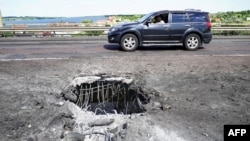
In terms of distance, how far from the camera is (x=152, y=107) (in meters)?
6.09

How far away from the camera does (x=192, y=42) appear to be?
43.3 feet

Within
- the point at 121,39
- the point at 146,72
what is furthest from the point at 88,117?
the point at 121,39

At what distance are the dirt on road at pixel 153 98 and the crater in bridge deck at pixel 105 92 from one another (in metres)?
0.33

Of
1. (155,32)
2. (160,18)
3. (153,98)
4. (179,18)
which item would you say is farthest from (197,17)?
(153,98)

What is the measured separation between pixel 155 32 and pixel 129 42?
1.36m

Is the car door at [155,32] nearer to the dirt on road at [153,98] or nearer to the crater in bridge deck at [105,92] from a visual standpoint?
the dirt on road at [153,98]

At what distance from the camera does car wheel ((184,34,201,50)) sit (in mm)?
13142

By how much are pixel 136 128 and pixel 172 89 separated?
257 centimetres

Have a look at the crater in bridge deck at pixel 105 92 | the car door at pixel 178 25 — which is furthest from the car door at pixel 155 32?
the crater in bridge deck at pixel 105 92

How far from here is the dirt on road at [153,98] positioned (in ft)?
15.9

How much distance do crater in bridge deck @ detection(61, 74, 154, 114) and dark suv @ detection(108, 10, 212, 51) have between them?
4685mm

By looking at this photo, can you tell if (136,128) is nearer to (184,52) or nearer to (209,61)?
(209,61)

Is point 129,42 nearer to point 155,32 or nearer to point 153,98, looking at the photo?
point 155,32

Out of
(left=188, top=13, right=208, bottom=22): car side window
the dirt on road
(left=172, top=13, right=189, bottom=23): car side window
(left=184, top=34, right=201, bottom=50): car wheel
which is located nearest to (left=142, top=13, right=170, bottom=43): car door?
(left=172, top=13, right=189, bottom=23): car side window
